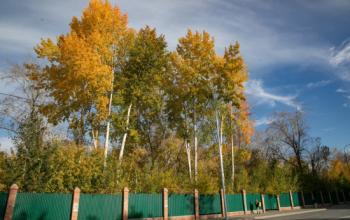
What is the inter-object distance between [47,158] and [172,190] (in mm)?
9967

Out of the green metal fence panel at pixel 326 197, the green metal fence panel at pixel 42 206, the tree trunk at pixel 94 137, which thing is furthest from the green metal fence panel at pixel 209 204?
the green metal fence panel at pixel 326 197

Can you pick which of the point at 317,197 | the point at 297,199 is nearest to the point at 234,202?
the point at 297,199

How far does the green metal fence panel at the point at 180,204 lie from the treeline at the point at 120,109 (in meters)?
0.68

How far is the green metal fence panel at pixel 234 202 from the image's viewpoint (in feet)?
93.2

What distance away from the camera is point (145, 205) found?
2039 centimetres

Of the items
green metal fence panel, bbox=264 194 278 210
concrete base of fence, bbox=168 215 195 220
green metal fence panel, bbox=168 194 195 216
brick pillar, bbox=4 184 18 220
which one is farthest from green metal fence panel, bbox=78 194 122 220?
green metal fence panel, bbox=264 194 278 210

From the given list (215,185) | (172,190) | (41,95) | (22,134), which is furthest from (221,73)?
(22,134)

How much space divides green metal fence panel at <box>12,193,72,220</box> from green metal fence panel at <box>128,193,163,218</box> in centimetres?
462

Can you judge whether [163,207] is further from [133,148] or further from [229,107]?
[229,107]

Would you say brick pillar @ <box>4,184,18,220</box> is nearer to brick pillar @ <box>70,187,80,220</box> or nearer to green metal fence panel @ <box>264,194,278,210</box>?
brick pillar @ <box>70,187,80,220</box>

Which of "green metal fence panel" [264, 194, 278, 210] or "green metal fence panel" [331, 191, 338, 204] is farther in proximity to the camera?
"green metal fence panel" [331, 191, 338, 204]

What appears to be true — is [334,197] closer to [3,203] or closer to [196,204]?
[196,204]

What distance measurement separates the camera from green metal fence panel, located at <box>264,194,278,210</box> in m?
34.5

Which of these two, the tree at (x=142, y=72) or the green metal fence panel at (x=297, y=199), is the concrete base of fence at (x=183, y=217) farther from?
the green metal fence panel at (x=297, y=199)
